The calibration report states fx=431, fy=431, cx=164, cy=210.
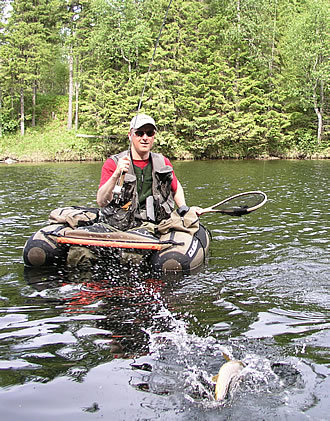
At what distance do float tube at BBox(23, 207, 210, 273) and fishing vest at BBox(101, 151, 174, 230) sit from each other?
24cm

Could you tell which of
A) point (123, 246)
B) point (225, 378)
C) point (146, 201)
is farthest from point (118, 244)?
point (225, 378)

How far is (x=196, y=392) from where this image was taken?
8.95 feet

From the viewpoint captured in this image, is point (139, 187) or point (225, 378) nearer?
point (225, 378)

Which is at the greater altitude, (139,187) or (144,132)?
(144,132)

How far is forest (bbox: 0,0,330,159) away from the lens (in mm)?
33312

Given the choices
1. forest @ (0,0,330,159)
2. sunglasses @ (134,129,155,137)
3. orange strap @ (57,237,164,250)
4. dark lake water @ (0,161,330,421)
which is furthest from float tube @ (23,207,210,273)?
forest @ (0,0,330,159)

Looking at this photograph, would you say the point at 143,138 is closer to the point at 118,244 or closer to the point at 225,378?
the point at 118,244

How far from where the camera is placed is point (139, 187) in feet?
20.1

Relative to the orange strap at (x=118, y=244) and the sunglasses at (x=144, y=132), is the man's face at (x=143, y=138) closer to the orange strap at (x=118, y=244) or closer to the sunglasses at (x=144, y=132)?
the sunglasses at (x=144, y=132)

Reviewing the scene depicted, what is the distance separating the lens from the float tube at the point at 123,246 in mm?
5496

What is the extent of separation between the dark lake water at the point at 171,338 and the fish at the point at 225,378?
0.05 metres

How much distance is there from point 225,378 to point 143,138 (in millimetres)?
3827

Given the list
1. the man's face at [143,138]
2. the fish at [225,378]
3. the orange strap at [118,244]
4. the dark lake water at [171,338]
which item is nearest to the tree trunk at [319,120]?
the dark lake water at [171,338]

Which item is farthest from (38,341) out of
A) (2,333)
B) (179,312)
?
(179,312)
